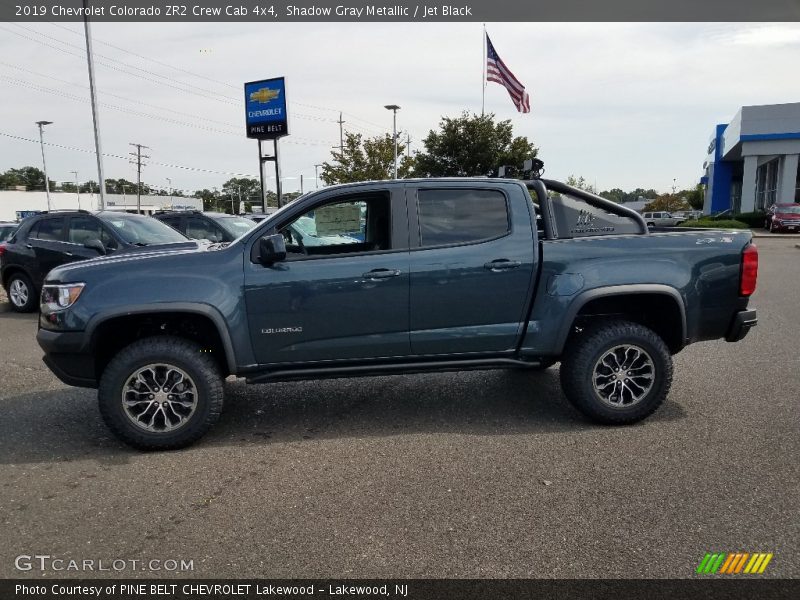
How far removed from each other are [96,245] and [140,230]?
3.89 feet

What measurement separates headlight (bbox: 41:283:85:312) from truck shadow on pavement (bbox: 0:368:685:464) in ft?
3.43

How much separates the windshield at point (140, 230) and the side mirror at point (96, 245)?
402mm

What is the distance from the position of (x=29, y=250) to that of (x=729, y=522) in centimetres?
1105

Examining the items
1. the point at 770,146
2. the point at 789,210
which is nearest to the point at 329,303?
the point at 789,210

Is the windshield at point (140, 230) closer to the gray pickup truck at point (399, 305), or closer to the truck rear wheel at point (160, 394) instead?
the gray pickup truck at point (399, 305)

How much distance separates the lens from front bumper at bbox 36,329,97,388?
14.0ft

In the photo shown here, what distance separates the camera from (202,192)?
482 ft

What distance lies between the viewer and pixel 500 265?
4500mm

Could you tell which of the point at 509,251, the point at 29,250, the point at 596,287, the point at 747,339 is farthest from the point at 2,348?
the point at 747,339

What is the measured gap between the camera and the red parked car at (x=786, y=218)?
98.8 feet

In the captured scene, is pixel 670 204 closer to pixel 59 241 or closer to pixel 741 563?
pixel 59 241

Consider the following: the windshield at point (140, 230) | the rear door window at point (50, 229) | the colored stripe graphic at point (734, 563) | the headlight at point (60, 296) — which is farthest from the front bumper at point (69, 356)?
the rear door window at point (50, 229)

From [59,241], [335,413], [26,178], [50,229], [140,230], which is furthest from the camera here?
[26,178]

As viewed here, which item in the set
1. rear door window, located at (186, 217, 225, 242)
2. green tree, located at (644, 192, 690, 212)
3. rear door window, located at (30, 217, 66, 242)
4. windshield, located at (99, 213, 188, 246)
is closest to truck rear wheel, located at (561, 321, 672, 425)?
windshield, located at (99, 213, 188, 246)
